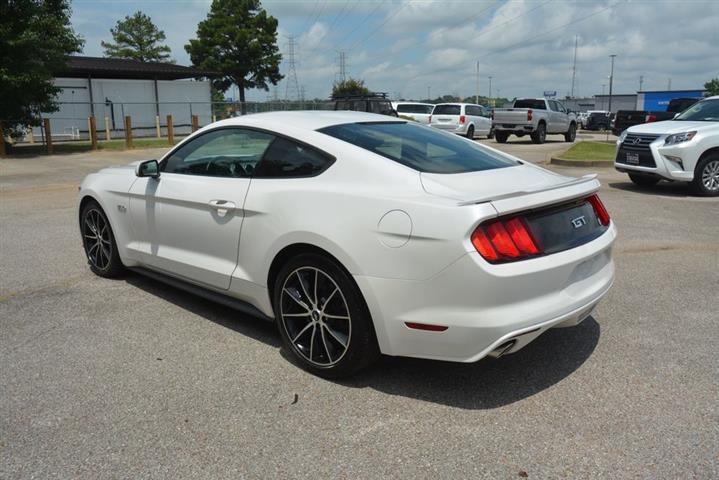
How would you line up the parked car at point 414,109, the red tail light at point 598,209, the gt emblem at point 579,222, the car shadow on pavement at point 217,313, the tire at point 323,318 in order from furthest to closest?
the parked car at point 414,109
the car shadow on pavement at point 217,313
the red tail light at point 598,209
the gt emblem at point 579,222
the tire at point 323,318

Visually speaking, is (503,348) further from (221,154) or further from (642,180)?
→ (642,180)

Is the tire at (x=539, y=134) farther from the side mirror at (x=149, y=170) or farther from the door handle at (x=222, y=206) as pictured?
the door handle at (x=222, y=206)

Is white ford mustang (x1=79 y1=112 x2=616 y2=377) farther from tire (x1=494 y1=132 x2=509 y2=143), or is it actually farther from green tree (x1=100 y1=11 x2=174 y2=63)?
green tree (x1=100 y1=11 x2=174 y2=63)

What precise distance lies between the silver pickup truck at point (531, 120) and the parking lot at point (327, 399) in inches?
848

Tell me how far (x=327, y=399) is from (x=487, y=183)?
60.5 inches

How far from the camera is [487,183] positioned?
3.51 meters

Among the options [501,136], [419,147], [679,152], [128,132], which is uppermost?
[419,147]

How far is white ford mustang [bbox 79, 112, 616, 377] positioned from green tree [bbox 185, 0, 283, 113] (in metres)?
56.7

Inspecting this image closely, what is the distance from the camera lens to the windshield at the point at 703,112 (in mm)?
11234

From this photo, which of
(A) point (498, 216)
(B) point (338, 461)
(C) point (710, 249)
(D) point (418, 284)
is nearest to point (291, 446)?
(B) point (338, 461)

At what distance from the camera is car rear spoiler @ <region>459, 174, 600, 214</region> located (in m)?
3.11

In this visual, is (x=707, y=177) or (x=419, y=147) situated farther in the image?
(x=707, y=177)

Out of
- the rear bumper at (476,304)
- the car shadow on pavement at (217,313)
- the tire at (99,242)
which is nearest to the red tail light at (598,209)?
the rear bumper at (476,304)

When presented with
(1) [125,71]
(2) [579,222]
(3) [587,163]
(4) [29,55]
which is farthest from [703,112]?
(1) [125,71]
